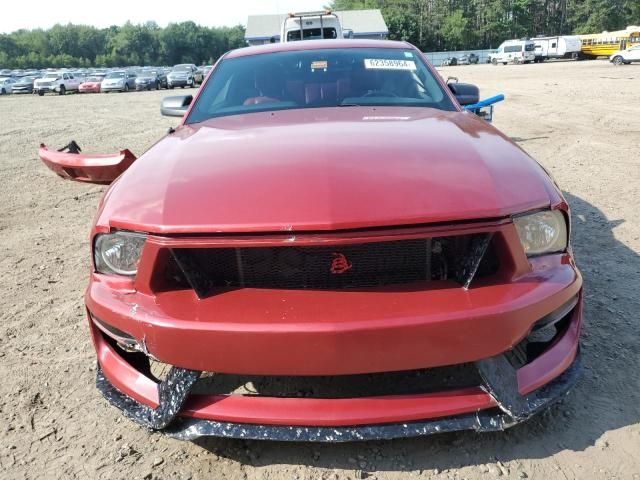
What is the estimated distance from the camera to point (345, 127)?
7.54 feet

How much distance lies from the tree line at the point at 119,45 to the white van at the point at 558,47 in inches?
2188

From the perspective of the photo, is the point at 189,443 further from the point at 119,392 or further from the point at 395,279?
the point at 395,279

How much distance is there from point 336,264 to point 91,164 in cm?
245

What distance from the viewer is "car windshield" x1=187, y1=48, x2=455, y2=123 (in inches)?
116

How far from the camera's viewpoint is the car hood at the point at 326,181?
161cm

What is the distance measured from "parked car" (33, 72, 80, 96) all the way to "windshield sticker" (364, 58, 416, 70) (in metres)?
35.4

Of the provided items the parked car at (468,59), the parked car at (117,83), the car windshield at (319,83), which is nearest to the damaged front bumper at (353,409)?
the car windshield at (319,83)

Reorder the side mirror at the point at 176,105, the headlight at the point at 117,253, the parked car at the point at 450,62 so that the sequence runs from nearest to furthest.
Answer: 1. the headlight at the point at 117,253
2. the side mirror at the point at 176,105
3. the parked car at the point at 450,62

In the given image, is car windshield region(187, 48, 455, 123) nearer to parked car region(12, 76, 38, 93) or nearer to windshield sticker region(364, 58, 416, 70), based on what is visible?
windshield sticker region(364, 58, 416, 70)

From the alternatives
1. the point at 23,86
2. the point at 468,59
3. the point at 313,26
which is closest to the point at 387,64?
the point at 313,26

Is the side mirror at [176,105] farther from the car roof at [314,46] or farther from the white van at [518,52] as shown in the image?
the white van at [518,52]

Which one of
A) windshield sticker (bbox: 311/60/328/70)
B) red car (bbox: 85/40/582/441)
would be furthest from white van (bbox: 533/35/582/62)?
red car (bbox: 85/40/582/441)

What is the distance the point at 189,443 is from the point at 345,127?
147 centimetres

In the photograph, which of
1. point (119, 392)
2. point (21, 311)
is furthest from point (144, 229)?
point (21, 311)
